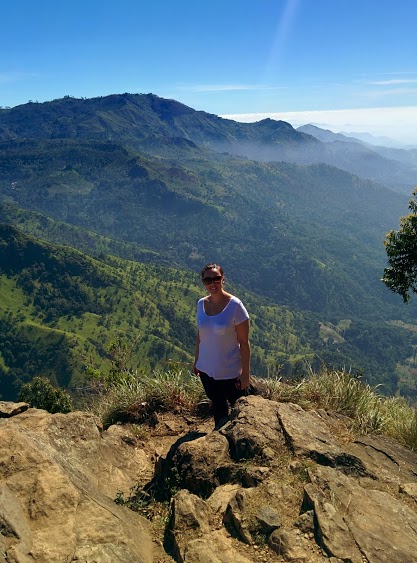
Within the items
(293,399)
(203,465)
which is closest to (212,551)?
(203,465)

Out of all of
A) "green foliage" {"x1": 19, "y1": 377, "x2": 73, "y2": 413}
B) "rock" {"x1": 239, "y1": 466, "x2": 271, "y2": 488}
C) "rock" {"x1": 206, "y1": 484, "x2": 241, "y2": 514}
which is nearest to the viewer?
"rock" {"x1": 206, "y1": 484, "x2": 241, "y2": 514}

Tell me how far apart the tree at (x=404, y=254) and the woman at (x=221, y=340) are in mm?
9603

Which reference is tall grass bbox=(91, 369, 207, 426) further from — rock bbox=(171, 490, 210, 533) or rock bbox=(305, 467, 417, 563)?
rock bbox=(305, 467, 417, 563)

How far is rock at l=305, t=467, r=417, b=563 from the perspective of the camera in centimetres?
424

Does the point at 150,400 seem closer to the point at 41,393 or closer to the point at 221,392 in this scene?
the point at 221,392

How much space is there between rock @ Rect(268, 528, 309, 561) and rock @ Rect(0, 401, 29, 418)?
17.0 ft

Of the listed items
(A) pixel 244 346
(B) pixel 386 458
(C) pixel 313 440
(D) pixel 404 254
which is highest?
(D) pixel 404 254

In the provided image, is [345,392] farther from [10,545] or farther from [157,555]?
[10,545]

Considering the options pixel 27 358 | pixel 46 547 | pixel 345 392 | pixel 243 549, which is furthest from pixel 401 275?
pixel 27 358

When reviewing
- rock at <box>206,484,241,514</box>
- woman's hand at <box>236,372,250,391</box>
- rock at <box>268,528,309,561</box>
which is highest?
woman's hand at <box>236,372,250,391</box>

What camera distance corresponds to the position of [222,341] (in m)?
6.66

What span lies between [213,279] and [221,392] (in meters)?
2.00

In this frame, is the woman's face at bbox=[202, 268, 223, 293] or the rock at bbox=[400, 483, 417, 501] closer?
the rock at bbox=[400, 483, 417, 501]

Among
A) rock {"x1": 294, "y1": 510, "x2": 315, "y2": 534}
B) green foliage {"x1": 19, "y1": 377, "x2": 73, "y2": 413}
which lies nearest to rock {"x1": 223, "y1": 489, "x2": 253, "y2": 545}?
rock {"x1": 294, "y1": 510, "x2": 315, "y2": 534}
